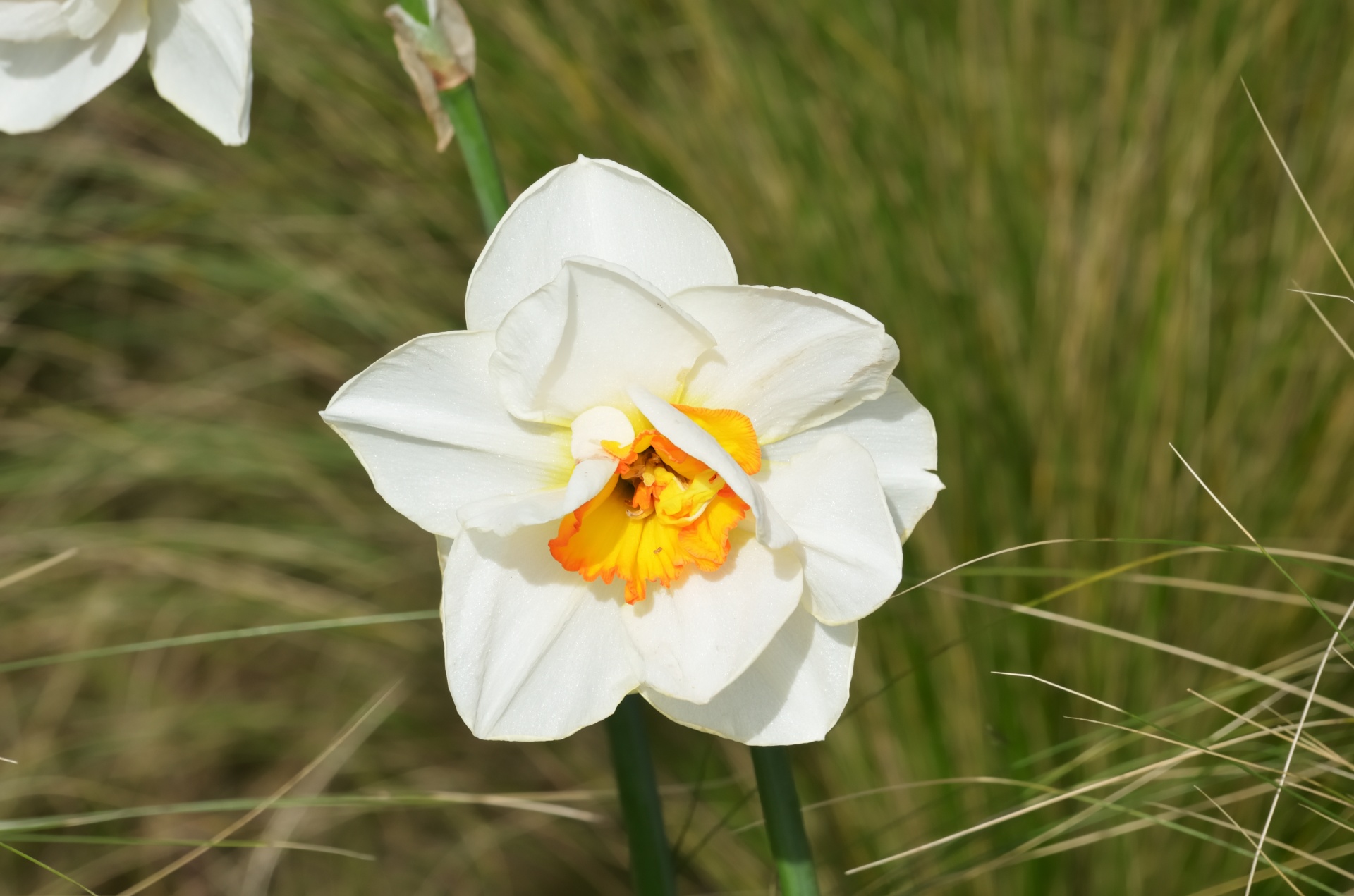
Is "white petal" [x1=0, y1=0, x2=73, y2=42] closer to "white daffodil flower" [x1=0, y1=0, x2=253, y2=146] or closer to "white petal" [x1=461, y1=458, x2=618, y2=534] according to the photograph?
"white daffodil flower" [x1=0, y1=0, x2=253, y2=146]

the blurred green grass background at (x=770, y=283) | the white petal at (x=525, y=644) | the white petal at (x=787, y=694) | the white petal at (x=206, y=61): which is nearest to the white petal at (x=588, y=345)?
the white petal at (x=525, y=644)

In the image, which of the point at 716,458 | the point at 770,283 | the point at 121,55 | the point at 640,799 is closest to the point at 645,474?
the point at 716,458

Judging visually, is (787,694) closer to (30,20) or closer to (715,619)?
(715,619)

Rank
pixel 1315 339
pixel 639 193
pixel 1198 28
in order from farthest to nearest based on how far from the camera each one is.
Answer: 1. pixel 1198 28
2. pixel 1315 339
3. pixel 639 193

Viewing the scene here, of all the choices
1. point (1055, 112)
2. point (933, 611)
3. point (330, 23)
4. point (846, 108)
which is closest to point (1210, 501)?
point (933, 611)

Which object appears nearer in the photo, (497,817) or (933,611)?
(933,611)

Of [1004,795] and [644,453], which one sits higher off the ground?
[644,453]

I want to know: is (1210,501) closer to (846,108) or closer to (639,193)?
(846,108)

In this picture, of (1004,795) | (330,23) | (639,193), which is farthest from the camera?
(330,23)
